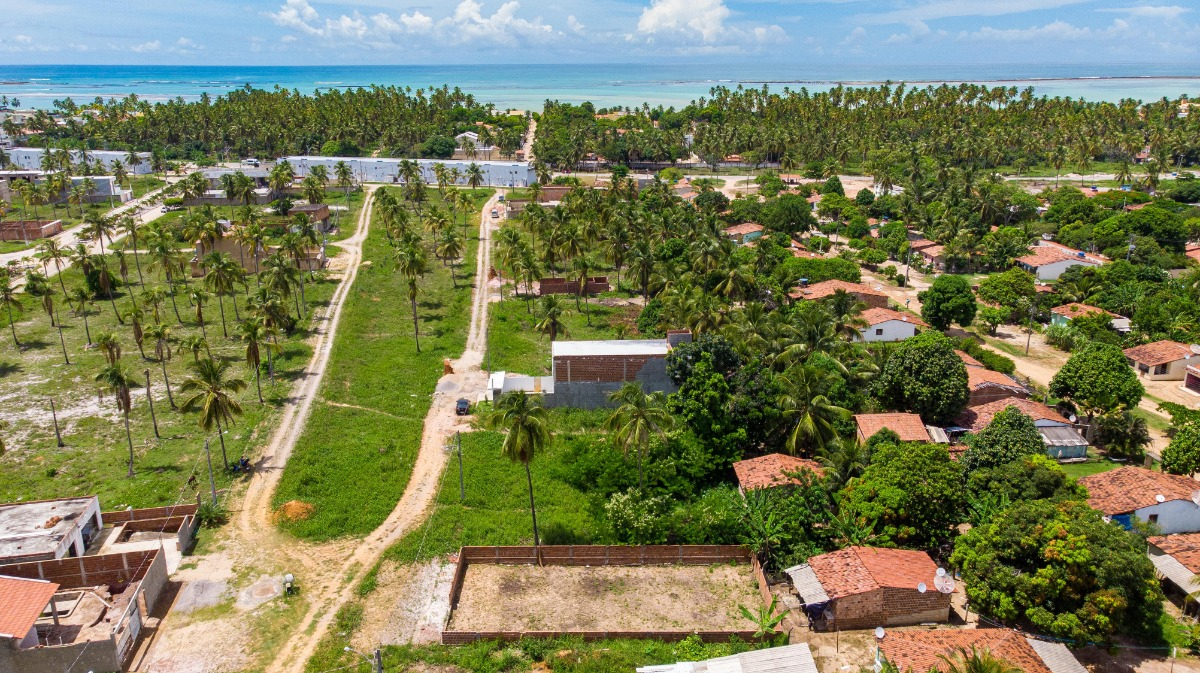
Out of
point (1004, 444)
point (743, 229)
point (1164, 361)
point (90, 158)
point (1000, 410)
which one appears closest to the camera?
point (1004, 444)

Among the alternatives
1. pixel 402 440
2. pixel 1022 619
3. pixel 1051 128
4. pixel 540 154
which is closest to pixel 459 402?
pixel 402 440

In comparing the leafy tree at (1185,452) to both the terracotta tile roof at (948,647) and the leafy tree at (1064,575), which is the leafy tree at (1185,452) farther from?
the terracotta tile roof at (948,647)

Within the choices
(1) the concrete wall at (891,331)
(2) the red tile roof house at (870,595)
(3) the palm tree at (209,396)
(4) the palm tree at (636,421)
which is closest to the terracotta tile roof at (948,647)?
(2) the red tile roof house at (870,595)

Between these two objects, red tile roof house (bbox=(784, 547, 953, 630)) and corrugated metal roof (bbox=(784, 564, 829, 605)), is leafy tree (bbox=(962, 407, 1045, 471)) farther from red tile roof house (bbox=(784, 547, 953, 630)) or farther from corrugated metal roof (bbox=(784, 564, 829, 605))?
corrugated metal roof (bbox=(784, 564, 829, 605))

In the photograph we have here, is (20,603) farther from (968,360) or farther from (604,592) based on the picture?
(968,360)

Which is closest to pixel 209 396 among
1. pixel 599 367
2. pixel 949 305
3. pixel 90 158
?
pixel 599 367

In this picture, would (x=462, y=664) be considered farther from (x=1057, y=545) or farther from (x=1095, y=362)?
(x=1095, y=362)
